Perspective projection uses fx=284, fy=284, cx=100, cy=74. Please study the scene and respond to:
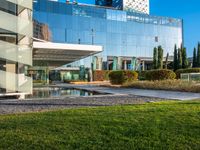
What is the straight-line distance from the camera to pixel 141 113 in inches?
294

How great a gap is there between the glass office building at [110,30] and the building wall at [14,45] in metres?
42.4

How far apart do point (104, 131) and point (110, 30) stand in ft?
220

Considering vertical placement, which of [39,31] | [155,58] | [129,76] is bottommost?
[129,76]

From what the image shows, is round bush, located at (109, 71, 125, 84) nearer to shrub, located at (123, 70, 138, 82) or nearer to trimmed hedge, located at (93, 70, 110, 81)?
shrub, located at (123, 70, 138, 82)

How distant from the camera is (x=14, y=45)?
45.8 ft

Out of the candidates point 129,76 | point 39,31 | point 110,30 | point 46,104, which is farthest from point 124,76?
point 110,30

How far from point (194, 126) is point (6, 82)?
32.9 feet

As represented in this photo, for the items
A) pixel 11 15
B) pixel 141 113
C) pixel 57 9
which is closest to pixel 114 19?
pixel 57 9

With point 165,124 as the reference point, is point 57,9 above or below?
above

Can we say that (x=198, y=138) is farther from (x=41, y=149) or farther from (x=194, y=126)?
(x=41, y=149)

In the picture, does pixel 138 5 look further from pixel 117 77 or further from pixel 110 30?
pixel 117 77

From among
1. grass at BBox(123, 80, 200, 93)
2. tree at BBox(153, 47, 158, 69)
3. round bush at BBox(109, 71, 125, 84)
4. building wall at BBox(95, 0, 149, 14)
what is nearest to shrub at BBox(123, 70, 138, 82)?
round bush at BBox(109, 71, 125, 84)

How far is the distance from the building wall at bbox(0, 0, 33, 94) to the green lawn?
285 inches

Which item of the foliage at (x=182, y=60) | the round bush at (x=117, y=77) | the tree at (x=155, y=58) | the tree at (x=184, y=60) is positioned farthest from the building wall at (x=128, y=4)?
the round bush at (x=117, y=77)
